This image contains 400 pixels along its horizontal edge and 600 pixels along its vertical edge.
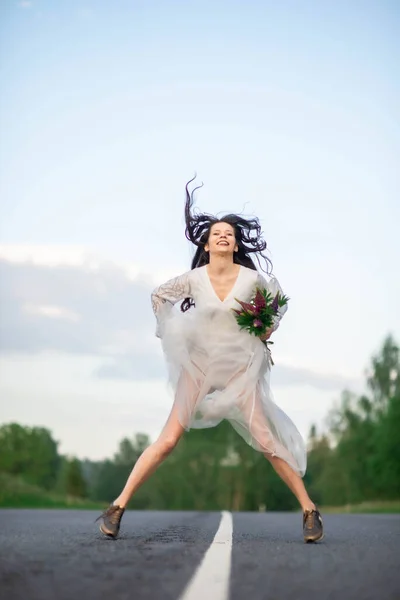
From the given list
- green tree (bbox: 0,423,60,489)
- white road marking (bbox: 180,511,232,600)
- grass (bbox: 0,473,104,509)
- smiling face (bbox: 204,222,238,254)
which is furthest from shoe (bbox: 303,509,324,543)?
green tree (bbox: 0,423,60,489)

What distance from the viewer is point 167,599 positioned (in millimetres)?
3887

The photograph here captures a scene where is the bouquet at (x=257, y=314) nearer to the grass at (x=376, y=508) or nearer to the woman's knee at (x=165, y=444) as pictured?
the woman's knee at (x=165, y=444)

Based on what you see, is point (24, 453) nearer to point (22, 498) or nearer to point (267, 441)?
point (22, 498)

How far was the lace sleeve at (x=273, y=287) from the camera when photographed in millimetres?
8320

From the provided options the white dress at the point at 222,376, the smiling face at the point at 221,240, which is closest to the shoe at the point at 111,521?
the white dress at the point at 222,376

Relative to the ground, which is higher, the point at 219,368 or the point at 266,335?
the point at 266,335

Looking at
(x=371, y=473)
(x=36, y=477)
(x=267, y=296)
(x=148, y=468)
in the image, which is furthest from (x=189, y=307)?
(x=36, y=477)

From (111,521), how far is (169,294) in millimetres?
2106

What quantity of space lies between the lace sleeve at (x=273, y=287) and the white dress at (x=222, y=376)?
0.77 feet

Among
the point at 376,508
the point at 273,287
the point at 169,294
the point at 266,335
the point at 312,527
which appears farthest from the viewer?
the point at 376,508

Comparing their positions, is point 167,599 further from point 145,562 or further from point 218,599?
point 145,562

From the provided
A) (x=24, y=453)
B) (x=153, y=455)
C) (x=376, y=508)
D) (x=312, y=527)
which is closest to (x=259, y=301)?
(x=153, y=455)

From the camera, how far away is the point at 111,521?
7234 mm

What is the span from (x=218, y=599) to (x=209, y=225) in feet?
17.2
